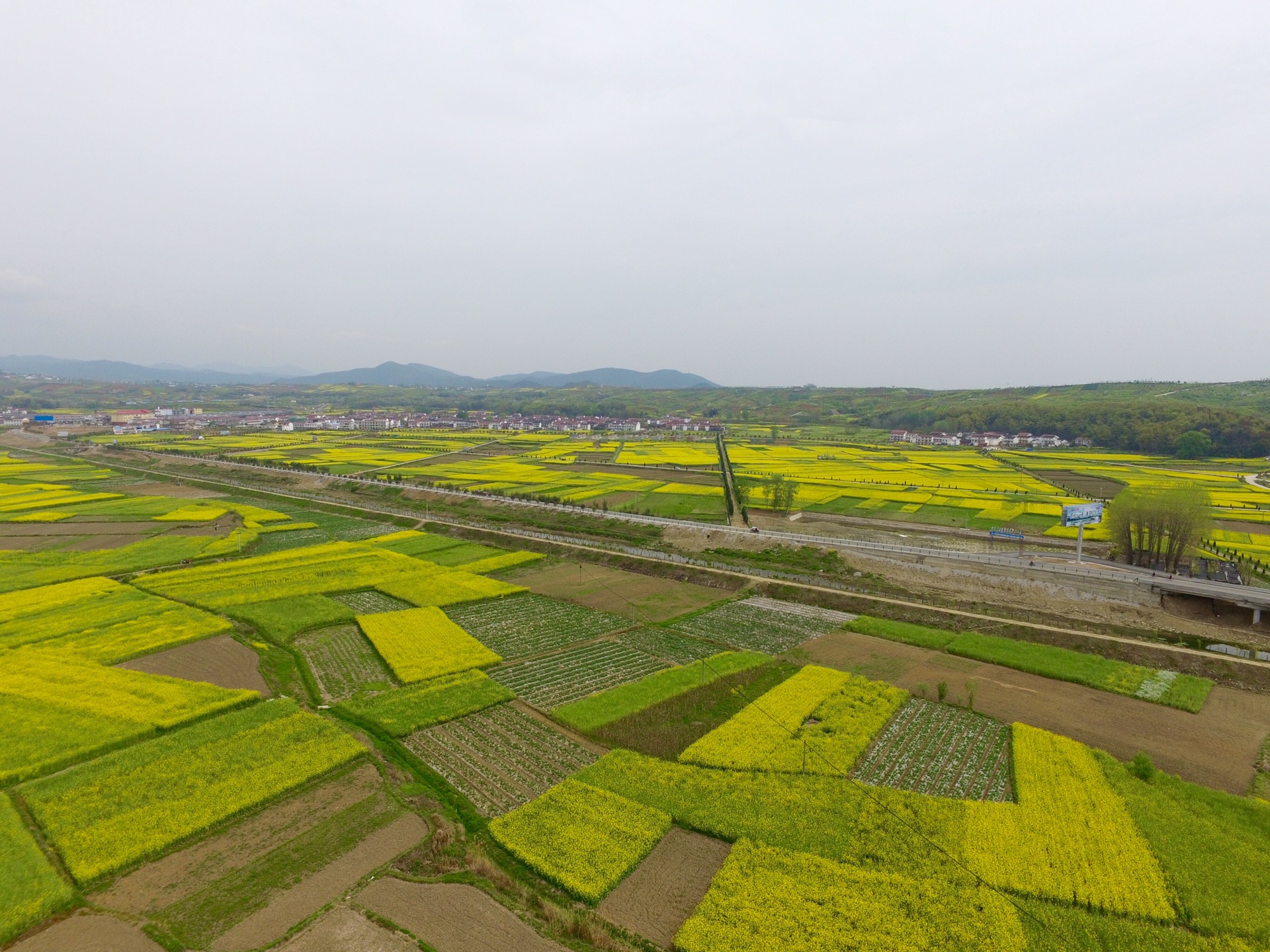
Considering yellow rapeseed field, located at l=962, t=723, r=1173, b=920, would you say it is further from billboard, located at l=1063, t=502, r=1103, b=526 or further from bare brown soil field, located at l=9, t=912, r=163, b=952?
billboard, located at l=1063, t=502, r=1103, b=526

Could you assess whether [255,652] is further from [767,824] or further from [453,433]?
[453,433]

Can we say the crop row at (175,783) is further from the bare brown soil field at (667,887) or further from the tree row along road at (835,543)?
the tree row along road at (835,543)

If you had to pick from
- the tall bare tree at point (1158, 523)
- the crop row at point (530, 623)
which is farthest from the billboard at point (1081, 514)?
the crop row at point (530, 623)

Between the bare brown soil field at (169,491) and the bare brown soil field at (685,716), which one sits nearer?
the bare brown soil field at (685,716)

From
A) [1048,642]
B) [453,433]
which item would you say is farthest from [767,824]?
[453,433]

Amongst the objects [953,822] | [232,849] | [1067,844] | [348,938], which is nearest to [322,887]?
[348,938]

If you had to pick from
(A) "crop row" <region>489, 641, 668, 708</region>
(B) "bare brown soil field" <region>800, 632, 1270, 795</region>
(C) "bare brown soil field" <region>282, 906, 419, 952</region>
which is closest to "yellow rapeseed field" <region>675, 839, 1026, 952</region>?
(C) "bare brown soil field" <region>282, 906, 419, 952</region>
